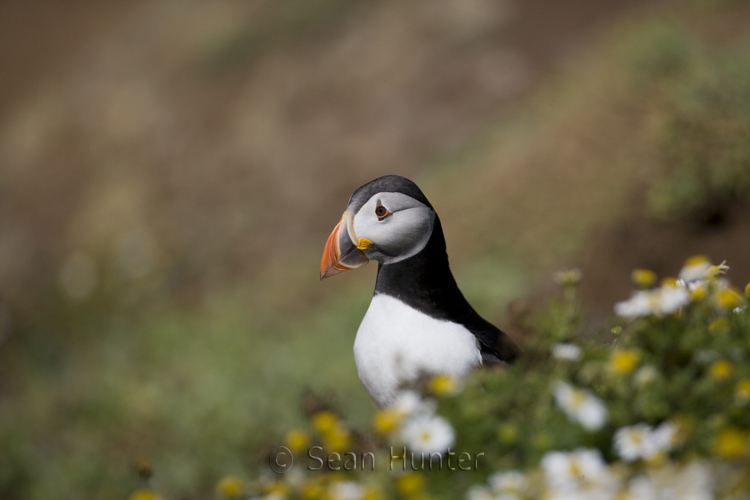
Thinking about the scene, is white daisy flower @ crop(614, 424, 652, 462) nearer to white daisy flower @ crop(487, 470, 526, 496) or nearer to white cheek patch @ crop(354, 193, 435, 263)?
white daisy flower @ crop(487, 470, 526, 496)

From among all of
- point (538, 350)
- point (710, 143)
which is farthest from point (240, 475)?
A: point (710, 143)

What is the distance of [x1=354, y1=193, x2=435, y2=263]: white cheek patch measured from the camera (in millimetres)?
2082

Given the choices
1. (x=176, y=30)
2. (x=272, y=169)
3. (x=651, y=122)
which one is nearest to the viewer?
(x=651, y=122)

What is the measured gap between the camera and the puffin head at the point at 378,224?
2.08 metres

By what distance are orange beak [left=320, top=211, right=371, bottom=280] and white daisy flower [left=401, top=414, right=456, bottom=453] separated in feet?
2.37

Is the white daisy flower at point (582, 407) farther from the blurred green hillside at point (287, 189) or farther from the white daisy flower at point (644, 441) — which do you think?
the blurred green hillside at point (287, 189)

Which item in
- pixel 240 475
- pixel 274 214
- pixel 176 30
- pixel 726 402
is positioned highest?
pixel 176 30

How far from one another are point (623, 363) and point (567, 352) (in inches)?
7.5

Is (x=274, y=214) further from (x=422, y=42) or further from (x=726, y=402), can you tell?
(x=726, y=402)

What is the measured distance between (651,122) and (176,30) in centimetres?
1257

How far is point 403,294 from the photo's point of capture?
2160 millimetres

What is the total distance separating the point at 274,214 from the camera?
1003 cm

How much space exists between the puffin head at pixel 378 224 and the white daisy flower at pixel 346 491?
0.79m

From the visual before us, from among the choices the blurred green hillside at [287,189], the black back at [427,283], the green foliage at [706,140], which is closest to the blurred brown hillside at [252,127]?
the blurred green hillside at [287,189]
